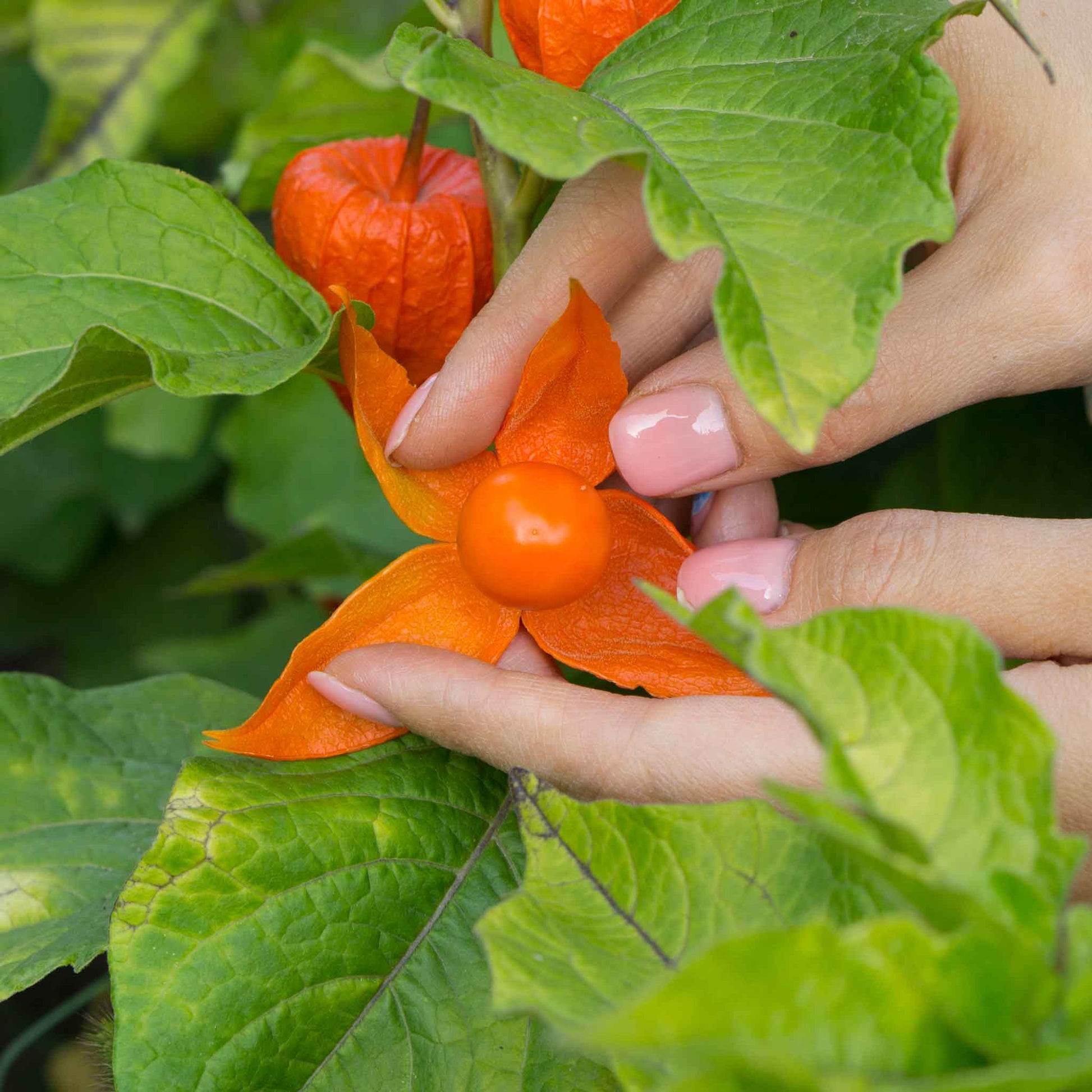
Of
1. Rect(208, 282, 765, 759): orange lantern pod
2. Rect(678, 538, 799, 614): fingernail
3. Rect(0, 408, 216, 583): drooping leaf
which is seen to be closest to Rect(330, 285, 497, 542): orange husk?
Rect(208, 282, 765, 759): orange lantern pod

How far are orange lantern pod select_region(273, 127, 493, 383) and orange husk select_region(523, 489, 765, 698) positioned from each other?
23 cm

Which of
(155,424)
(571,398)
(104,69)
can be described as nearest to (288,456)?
(155,424)

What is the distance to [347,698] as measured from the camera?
996mm

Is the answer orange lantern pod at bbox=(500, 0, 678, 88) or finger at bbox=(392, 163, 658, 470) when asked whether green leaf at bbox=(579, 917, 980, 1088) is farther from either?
orange lantern pod at bbox=(500, 0, 678, 88)

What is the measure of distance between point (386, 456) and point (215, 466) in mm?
1657

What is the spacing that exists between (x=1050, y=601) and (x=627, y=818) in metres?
0.42

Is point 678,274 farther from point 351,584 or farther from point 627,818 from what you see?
point 351,584

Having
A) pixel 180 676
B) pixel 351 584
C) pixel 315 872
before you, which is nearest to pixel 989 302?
pixel 315 872

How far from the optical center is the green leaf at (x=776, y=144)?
652mm

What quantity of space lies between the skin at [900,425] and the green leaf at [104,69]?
3.72 feet

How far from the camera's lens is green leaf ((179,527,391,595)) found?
166 cm

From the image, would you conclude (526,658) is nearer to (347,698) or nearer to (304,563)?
(347,698)

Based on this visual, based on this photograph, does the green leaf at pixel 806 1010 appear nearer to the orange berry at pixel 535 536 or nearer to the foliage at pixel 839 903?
the foliage at pixel 839 903

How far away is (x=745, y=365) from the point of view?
0.65 meters
